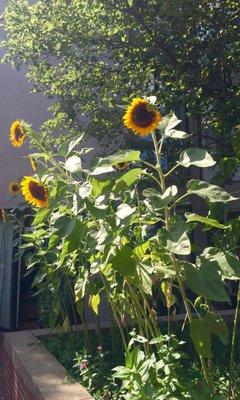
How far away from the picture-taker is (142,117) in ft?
9.87

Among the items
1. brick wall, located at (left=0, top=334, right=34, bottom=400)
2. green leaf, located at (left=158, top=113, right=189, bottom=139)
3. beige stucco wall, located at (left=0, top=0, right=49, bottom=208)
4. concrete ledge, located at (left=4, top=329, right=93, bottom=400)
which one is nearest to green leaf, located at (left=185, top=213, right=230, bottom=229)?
green leaf, located at (left=158, top=113, right=189, bottom=139)

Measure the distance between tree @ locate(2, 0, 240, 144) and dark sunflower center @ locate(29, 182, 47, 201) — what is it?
3733mm

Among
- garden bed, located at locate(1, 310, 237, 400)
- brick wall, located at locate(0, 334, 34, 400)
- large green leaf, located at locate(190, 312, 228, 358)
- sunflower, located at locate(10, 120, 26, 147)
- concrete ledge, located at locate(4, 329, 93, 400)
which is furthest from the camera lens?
brick wall, located at locate(0, 334, 34, 400)

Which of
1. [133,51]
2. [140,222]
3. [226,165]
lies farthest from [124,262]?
[133,51]

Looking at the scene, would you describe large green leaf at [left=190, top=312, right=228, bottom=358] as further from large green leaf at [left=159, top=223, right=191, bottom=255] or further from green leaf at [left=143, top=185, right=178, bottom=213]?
green leaf at [left=143, top=185, right=178, bottom=213]

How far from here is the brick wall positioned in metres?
4.85

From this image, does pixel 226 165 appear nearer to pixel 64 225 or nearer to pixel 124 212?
pixel 124 212

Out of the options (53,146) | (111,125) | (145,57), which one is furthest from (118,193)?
(53,146)

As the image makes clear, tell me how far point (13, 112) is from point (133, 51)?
4.84 m

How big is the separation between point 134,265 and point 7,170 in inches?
336

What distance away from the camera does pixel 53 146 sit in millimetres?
8508

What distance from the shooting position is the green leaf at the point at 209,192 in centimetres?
253

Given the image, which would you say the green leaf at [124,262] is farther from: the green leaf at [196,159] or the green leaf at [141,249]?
the green leaf at [196,159]

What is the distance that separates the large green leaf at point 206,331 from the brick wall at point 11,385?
2076mm
